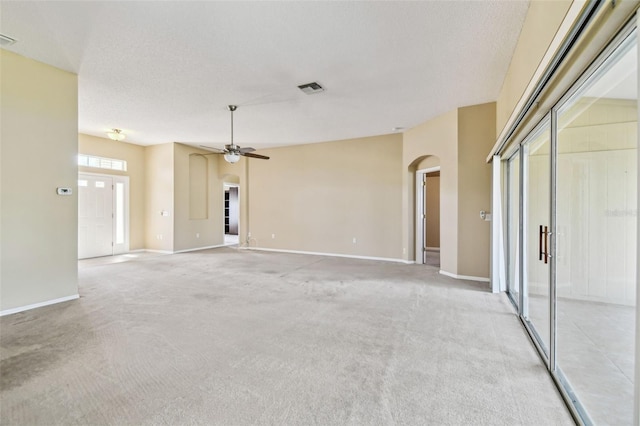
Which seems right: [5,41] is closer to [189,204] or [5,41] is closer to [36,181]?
[36,181]

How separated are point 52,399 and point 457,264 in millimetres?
5395

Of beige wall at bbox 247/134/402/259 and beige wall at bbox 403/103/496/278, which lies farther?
beige wall at bbox 247/134/402/259

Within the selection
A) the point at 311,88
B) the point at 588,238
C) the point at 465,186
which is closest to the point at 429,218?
the point at 465,186

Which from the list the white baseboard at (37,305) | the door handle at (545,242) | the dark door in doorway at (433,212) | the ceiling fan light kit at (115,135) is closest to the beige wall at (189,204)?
the ceiling fan light kit at (115,135)

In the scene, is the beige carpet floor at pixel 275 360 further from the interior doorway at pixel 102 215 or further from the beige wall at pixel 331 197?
the interior doorway at pixel 102 215

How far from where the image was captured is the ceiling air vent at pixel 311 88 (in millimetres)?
4340

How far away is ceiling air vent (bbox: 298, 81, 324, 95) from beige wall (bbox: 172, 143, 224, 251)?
5439mm

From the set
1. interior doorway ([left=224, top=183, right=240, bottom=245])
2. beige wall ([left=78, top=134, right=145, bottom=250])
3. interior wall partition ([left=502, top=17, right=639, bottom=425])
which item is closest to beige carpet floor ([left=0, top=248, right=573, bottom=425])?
interior wall partition ([left=502, top=17, right=639, bottom=425])

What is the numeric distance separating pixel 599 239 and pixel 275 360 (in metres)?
3.09

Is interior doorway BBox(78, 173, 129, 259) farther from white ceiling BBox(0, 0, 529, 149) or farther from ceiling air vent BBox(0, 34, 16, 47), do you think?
ceiling air vent BBox(0, 34, 16, 47)

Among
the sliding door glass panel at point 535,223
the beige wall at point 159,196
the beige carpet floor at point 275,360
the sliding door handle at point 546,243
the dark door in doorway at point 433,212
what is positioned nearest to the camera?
the beige carpet floor at point 275,360

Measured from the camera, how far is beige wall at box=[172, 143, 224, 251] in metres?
8.49

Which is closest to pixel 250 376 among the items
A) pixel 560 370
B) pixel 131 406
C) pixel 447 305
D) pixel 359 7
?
pixel 131 406

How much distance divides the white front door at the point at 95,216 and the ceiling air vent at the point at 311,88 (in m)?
6.42
